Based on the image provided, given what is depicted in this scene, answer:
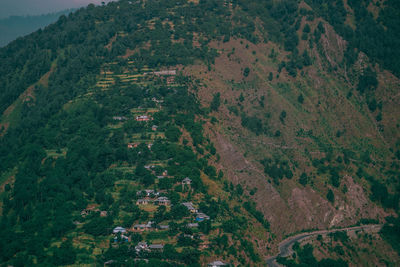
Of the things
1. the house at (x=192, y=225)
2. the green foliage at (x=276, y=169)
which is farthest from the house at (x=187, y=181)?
the green foliage at (x=276, y=169)

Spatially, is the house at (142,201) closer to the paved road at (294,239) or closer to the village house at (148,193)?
the village house at (148,193)

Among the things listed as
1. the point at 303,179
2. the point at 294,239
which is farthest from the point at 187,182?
the point at 303,179

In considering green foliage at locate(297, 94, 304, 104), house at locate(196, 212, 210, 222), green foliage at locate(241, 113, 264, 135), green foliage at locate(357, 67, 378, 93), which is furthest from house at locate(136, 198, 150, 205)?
green foliage at locate(357, 67, 378, 93)

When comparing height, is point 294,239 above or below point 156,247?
below

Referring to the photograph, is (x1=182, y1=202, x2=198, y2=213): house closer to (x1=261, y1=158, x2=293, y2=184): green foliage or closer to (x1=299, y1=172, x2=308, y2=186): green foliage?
(x1=261, y1=158, x2=293, y2=184): green foliage

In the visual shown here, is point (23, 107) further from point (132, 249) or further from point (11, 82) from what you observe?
point (132, 249)

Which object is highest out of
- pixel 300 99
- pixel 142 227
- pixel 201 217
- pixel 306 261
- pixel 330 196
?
pixel 300 99

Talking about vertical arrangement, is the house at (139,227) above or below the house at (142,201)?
below

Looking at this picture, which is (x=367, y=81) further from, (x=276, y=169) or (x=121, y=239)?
(x=121, y=239)

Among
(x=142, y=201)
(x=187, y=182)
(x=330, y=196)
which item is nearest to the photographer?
(x=142, y=201)
